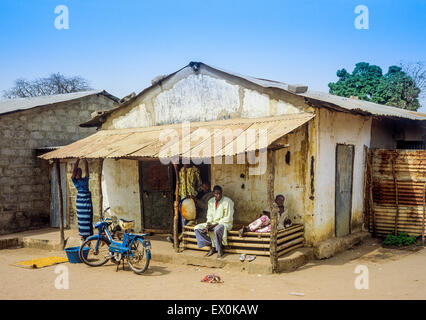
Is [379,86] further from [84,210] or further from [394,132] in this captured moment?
[84,210]

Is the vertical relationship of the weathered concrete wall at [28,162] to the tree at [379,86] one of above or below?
below

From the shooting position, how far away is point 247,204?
28.0 feet

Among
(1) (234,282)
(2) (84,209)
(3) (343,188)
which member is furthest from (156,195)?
(3) (343,188)

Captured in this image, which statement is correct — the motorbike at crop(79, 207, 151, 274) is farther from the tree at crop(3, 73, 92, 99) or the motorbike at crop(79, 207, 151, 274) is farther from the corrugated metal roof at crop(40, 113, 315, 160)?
the tree at crop(3, 73, 92, 99)

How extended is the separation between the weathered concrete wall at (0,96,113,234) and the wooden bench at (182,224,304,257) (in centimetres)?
682

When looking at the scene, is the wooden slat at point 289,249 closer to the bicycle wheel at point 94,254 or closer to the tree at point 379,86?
the bicycle wheel at point 94,254

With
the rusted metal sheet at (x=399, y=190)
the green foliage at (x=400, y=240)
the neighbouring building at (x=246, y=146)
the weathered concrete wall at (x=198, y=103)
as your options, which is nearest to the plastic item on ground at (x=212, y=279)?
the neighbouring building at (x=246, y=146)

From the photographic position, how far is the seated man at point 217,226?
7512 millimetres

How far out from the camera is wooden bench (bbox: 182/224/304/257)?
7.27 metres

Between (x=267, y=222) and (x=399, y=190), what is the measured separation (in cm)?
398

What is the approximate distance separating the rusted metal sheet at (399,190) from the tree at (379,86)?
19265 mm

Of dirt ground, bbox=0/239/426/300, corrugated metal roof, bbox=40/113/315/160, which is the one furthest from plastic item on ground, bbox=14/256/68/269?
corrugated metal roof, bbox=40/113/315/160
